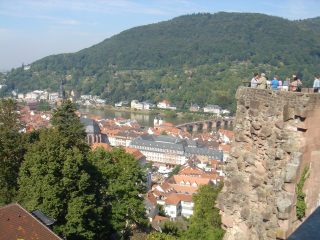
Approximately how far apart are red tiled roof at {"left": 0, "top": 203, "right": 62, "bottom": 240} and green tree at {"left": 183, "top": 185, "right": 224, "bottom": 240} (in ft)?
23.1

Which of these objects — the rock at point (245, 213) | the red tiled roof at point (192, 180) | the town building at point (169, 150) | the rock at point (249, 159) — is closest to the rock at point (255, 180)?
the rock at point (249, 159)

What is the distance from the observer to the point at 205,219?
2420 cm

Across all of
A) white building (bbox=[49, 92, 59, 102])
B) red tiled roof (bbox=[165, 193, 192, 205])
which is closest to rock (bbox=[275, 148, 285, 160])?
red tiled roof (bbox=[165, 193, 192, 205])

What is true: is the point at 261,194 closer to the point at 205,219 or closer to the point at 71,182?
the point at 71,182

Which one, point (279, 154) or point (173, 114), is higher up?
point (279, 154)

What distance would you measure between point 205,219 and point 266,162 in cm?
1455

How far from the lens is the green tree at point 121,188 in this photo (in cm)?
2191

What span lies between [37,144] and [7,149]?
258 centimetres

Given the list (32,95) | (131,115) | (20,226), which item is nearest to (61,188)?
(20,226)

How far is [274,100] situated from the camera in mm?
10141

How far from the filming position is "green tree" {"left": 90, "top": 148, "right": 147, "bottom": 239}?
21.9m

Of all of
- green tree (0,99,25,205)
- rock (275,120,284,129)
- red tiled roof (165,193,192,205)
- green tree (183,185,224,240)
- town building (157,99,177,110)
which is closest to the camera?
rock (275,120,284,129)

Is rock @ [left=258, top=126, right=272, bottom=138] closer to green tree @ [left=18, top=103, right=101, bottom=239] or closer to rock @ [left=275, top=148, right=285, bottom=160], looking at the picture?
rock @ [left=275, top=148, right=285, bottom=160]

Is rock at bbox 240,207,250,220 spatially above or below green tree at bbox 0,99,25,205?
above
